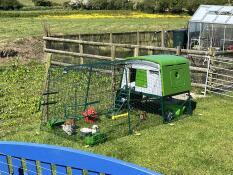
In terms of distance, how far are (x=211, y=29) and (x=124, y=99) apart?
15.7m

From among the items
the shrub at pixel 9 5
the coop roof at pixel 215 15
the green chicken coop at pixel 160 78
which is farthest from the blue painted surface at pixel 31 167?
the shrub at pixel 9 5

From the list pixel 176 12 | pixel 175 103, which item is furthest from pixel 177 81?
pixel 176 12

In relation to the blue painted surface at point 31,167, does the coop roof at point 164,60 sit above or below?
above

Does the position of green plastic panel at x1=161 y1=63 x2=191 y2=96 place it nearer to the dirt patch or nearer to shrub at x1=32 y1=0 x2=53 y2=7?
the dirt patch

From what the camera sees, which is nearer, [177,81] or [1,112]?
[177,81]

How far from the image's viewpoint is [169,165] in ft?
25.6

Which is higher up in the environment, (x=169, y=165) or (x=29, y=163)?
→ (x=29, y=163)

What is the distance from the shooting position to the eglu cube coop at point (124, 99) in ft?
32.4

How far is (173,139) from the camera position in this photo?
919 cm

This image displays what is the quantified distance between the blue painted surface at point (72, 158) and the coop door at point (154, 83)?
6.19 meters

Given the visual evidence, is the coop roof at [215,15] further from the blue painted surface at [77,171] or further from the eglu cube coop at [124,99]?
the blue painted surface at [77,171]

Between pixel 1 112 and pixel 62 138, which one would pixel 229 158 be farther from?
pixel 1 112

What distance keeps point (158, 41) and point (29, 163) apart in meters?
19.5

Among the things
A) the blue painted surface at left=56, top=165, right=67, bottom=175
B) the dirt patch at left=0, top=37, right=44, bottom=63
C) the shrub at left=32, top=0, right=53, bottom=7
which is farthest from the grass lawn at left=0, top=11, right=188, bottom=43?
the blue painted surface at left=56, top=165, right=67, bottom=175
